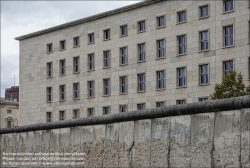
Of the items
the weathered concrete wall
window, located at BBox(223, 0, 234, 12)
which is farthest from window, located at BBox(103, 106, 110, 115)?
the weathered concrete wall

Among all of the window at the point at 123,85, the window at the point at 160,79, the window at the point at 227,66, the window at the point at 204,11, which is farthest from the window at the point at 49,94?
the window at the point at 227,66

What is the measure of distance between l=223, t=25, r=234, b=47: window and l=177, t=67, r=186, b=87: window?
182 inches

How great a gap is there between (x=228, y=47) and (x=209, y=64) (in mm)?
2189

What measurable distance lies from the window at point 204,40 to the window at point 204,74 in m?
1.49

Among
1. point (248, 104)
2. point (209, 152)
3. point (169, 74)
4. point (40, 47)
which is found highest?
point (40, 47)

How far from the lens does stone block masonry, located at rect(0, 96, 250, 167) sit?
9.97 meters

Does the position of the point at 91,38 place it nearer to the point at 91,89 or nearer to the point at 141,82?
the point at 91,89

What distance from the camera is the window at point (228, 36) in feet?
151

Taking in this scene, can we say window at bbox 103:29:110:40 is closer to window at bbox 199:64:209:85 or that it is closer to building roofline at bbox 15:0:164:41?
building roofline at bbox 15:0:164:41

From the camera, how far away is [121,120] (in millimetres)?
13016

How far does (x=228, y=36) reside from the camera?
4641cm

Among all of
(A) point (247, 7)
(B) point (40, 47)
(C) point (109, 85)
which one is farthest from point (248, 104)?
(B) point (40, 47)

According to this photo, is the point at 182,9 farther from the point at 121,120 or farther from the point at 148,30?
the point at 121,120

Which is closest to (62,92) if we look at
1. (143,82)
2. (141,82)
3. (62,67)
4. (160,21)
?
(62,67)
